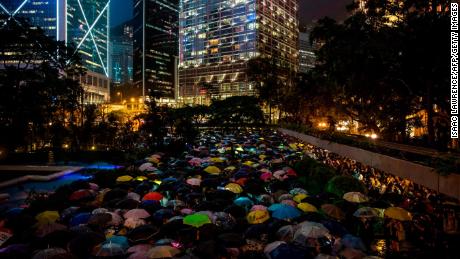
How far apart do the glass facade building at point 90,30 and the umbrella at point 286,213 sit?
3971 inches

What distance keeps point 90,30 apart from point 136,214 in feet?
411

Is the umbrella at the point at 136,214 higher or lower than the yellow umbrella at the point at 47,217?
higher

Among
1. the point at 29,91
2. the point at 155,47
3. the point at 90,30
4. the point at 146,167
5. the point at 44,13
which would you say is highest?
the point at 155,47

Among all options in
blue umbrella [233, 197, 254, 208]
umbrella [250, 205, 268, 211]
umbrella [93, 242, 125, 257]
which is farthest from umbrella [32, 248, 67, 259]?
blue umbrella [233, 197, 254, 208]

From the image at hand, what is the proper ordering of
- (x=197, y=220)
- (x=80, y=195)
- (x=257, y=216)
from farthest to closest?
(x=80, y=195) < (x=257, y=216) < (x=197, y=220)

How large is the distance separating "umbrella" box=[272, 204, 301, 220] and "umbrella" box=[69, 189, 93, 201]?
22.8 ft

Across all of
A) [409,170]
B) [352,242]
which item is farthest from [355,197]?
[352,242]

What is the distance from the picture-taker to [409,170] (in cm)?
1224

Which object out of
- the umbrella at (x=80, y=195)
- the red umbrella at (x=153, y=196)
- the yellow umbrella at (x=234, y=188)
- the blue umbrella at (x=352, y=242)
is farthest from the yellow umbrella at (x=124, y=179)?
the blue umbrella at (x=352, y=242)

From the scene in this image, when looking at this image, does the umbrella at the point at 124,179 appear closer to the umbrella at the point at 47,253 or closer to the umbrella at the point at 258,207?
the umbrella at the point at 258,207

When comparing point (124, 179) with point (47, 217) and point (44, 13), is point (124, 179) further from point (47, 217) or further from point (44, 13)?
point (44, 13)

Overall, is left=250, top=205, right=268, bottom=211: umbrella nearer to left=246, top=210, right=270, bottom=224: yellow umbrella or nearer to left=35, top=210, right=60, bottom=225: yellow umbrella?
left=246, top=210, right=270, bottom=224: yellow umbrella

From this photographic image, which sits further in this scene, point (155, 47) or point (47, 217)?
point (155, 47)

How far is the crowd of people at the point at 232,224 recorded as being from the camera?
26.6 ft
